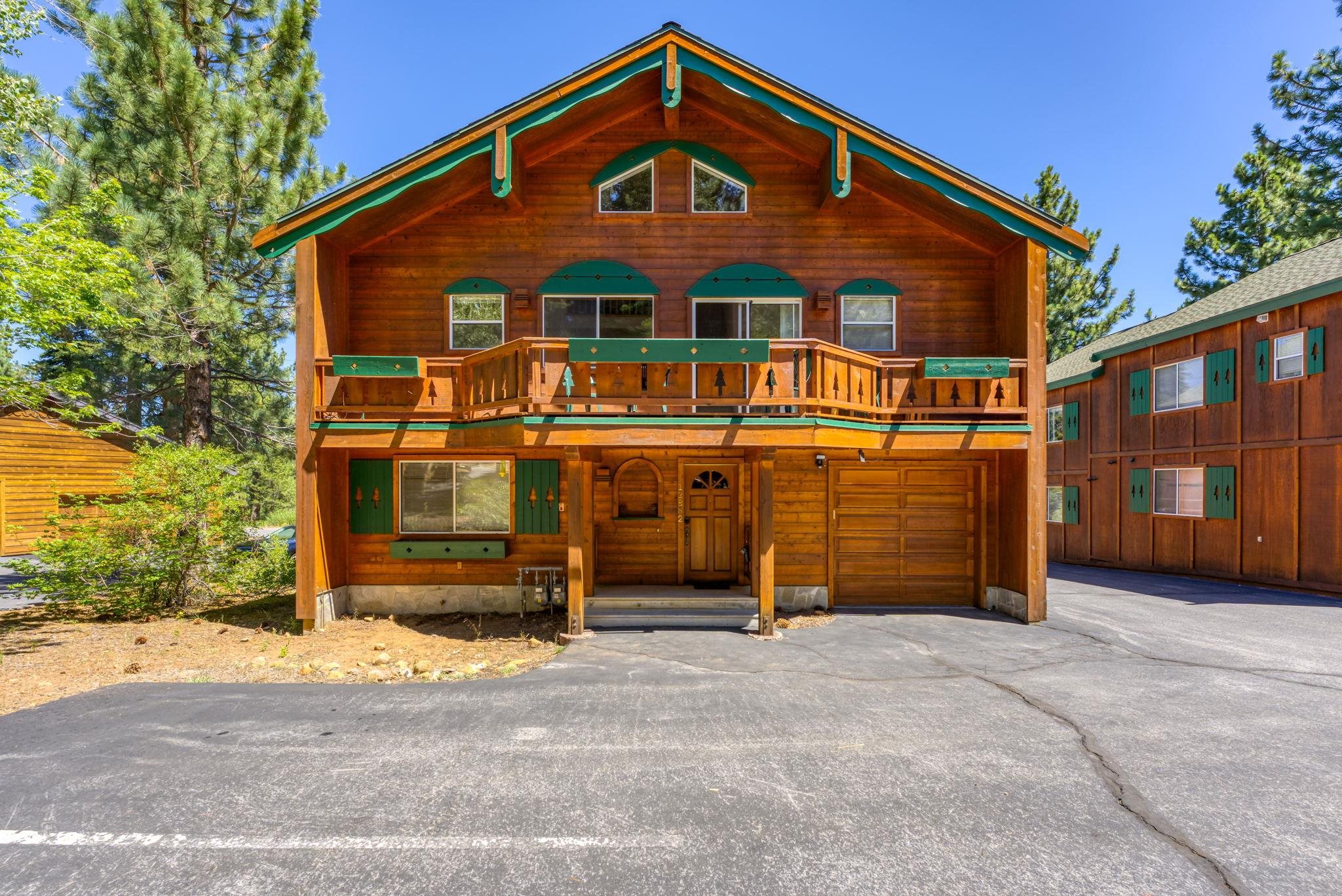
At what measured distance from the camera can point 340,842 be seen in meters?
3.68

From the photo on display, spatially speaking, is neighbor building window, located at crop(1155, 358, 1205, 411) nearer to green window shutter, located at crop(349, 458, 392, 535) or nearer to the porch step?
the porch step

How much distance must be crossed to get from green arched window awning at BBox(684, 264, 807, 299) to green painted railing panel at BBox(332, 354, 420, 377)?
4.90 m

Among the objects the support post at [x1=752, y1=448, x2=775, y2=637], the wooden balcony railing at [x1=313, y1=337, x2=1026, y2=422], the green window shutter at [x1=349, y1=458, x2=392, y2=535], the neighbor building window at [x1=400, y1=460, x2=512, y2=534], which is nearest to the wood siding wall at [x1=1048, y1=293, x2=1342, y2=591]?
the wooden balcony railing at [x1=313, y1=337, x2=1026, y2=422]

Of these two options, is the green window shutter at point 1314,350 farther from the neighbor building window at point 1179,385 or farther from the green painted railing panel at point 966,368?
the green painted railing panel at point 966,368

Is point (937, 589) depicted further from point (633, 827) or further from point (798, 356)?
point (633, 827)

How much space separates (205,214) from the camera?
1289 cm

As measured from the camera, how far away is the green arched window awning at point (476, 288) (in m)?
10.2

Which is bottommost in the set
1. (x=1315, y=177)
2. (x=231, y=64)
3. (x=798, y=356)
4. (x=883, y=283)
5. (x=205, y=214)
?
(x=798, y=356)

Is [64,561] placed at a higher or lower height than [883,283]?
lower

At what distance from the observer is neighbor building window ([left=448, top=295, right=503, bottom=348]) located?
10312mm

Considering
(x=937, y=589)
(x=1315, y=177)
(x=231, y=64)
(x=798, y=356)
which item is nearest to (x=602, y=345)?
(x=798, y=356)

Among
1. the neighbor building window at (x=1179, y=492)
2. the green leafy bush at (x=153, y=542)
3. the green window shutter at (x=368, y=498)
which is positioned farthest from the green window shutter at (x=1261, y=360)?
the green leafy bush at (x=153, y=542)

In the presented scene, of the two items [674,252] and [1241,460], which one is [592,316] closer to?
[674,252]

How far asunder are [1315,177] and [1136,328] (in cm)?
1336
